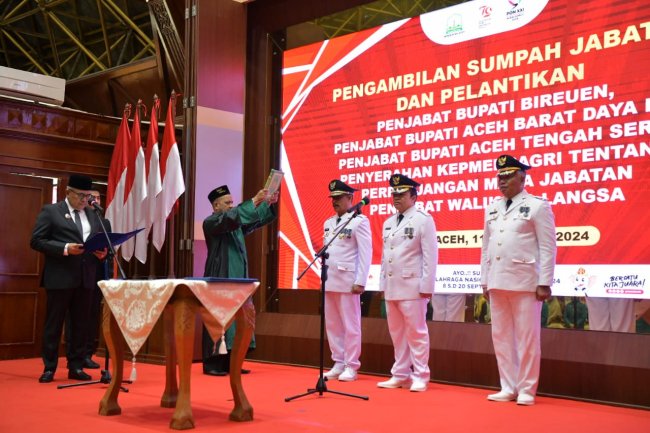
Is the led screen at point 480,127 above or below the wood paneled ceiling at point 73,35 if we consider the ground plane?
below

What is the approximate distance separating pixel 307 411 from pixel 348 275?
1714mm

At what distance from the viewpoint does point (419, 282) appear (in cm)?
509

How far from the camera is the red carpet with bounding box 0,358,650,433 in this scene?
11.8 feet

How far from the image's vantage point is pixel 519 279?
4.50 m

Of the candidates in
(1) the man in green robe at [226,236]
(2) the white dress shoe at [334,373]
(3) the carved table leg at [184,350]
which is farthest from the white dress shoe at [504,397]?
(3) the carved table leg at [184,350]

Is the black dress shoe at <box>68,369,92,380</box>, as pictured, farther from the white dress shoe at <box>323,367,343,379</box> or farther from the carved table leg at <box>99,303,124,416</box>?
the white dress shoe at <box>323,367,343,379</box>

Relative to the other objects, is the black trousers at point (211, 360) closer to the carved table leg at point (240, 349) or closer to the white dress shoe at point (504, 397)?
the carved table leg at point (240, 349)

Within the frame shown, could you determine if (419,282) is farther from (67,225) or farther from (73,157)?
(73,157)

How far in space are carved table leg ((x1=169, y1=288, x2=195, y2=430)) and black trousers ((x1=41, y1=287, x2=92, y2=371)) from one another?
207 centimetres

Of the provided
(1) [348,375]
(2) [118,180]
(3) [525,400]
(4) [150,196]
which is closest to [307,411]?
(3) [525,400]

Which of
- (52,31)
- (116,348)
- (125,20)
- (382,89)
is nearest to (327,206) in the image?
(382,89)

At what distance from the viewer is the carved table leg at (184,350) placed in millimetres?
3553

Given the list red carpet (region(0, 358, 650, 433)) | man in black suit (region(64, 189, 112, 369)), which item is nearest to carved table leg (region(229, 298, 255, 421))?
red carpet (region(0, 358, 650, 433))

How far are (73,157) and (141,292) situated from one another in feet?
13.0
